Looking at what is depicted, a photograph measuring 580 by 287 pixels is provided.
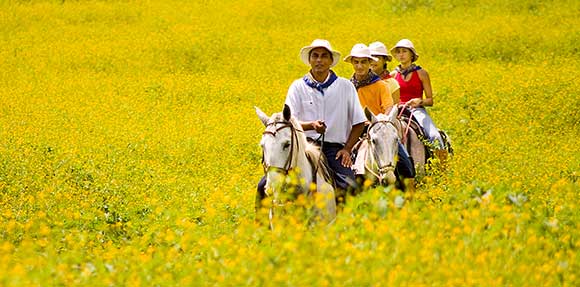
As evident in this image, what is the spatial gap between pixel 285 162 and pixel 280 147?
0.13 m

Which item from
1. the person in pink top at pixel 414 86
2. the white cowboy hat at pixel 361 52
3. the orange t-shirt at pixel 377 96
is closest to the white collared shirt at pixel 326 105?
the white cowboy hat at pixel 361 52

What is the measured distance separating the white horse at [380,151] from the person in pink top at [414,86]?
103 inches

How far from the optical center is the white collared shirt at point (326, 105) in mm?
9008

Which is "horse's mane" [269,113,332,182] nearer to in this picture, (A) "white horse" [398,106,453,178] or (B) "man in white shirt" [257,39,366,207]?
(B) "man in white shirt" [257,39,366,207]

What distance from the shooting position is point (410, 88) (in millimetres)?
12641

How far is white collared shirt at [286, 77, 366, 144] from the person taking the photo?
9.01m

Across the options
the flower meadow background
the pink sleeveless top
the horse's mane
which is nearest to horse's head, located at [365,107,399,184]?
the flower meadow background

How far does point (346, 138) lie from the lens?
30.3 feet

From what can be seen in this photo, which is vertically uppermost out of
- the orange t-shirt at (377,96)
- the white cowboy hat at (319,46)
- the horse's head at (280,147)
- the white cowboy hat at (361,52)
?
the white cowboy hat at (319,46)

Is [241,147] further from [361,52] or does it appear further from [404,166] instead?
[404,166]

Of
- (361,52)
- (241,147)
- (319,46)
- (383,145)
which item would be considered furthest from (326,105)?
(241,147)

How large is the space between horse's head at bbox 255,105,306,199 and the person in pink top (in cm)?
453

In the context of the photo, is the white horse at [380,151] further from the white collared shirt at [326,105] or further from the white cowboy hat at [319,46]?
the white cowboy hat at [319,46]

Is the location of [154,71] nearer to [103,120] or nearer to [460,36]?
[103,120]
